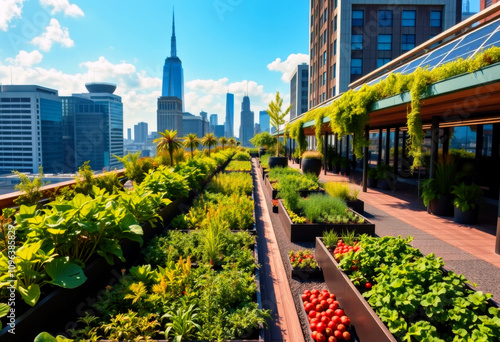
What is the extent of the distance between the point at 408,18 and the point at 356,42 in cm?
758

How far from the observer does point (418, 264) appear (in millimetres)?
2666

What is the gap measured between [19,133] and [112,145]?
40005 millimetres

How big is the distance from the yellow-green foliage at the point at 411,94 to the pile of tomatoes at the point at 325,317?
4.83 metres

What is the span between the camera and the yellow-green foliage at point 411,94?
17.3ft

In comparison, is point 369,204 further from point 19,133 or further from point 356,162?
point 19,133

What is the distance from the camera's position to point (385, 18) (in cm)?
3388

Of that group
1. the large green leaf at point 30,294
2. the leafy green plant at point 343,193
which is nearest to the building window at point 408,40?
the leafy green plant at point 343,193

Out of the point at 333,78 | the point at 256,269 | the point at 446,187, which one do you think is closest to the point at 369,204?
the point at 446,187

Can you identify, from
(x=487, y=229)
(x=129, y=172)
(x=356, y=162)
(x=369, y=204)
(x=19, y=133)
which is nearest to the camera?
(x=487, y=229)

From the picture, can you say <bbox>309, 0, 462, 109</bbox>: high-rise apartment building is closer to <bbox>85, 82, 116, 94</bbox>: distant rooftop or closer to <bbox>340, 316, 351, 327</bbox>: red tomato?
<bbox>340, 316, 351, 327</bbox>: red tomato

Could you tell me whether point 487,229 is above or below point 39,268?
below

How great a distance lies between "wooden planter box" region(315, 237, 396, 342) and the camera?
2.41 m

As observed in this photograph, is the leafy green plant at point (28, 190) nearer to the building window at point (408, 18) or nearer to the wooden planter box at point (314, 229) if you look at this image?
the wooden planter box at point (314, 229)

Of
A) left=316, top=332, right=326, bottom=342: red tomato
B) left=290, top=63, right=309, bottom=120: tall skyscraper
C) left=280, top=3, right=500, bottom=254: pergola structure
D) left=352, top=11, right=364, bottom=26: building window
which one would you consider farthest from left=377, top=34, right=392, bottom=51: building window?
left=290, top=63, right=309, bottom=120: tall skyscraper
